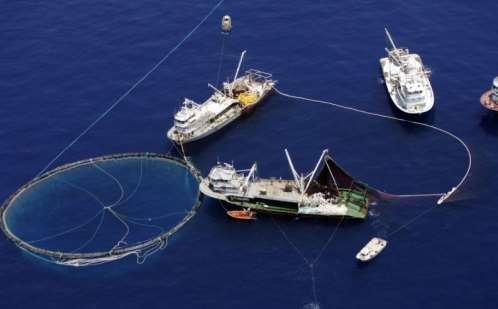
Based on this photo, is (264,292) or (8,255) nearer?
(264,292)

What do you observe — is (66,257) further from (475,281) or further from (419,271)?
(475,281)

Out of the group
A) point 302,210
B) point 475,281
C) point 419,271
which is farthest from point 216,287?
point 475,281

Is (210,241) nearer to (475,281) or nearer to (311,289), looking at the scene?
(311,289)

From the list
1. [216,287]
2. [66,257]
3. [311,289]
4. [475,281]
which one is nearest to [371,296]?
[311,289]

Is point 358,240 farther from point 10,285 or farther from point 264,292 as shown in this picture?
point 10,285

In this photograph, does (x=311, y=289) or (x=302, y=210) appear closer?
(x=311, y=289)
